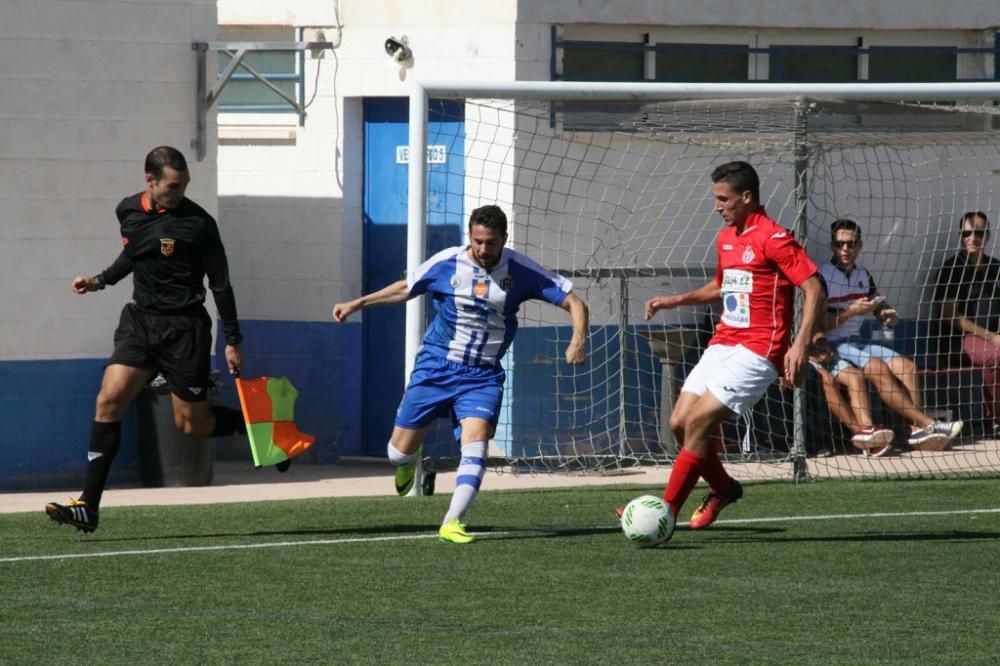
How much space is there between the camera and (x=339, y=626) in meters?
7.31

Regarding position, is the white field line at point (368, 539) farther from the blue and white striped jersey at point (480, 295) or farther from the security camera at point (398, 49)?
the security camera at point (398, 49)

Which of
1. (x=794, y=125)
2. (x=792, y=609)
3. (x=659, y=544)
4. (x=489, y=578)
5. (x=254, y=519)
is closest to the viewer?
(x=792, y=609)

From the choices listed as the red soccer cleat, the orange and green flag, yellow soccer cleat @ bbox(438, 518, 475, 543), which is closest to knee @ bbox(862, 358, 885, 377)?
the red soccer cleat

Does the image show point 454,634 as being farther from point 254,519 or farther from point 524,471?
point 524,471

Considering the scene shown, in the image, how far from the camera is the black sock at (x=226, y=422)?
34.2 ft

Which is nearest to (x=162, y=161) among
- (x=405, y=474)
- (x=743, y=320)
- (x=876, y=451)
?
(x=405, y=474)

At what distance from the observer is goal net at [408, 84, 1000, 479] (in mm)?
13680

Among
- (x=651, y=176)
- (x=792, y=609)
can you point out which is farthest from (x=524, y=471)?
(x=792, y=609)

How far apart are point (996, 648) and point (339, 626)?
2455mm

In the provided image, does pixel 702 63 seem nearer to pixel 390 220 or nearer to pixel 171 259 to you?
pixel 390 220

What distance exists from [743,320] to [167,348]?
3020 millimetres

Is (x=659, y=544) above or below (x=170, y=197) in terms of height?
below

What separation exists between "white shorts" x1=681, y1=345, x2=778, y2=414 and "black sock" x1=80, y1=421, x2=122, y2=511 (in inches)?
120

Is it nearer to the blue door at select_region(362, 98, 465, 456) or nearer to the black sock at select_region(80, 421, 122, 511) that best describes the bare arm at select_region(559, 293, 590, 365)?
the black sock at select_region(80, 421, 122, 511)
